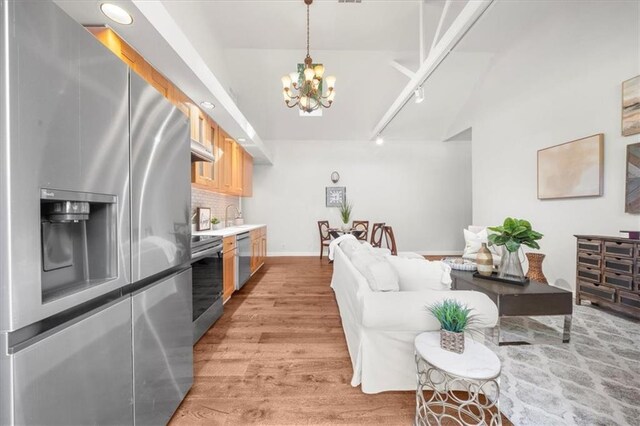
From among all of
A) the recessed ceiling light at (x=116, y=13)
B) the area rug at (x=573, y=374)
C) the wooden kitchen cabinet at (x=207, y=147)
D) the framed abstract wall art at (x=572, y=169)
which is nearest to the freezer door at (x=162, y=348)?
the recessed ceiling light at (x=116, y=13)

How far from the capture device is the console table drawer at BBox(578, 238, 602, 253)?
268 cm

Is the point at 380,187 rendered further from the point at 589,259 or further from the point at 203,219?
the point at 203,219

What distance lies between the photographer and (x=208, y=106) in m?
2.78

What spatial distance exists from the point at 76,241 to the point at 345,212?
510cm

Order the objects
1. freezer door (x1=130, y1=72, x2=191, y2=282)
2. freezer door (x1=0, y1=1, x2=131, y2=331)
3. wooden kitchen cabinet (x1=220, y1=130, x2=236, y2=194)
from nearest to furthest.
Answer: freezer door (x1=0, y1=1, x2=131, y2=331), freezer door (x1=130, y1=72, x2=191, y2=282), wooden kitchen cabinet (x1=220, y1=130, x2=236, y2=194)

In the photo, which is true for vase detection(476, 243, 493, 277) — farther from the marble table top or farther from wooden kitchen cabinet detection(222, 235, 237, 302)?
wooden kitchen cabinet detection(222, 235, 237, 302)

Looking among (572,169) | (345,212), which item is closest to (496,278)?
(572,169)

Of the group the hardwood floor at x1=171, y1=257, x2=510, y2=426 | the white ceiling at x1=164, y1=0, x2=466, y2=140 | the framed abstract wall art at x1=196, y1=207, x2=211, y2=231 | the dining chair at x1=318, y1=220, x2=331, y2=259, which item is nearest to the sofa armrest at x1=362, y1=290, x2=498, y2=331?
the hardwood floor at x1=171, y1=257, x2=510, y2=426

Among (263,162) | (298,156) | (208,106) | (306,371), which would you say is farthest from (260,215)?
(306,371)

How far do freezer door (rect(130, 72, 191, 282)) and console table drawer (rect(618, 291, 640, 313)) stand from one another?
420 cm

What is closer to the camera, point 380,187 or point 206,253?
point 206,253

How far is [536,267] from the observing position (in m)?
3.43

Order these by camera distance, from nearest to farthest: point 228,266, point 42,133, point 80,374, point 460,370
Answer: point 42,133 < point 80,374 < point 460,370 < point 228,266

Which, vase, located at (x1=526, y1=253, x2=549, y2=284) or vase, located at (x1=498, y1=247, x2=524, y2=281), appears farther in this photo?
vase, located at (x1=526, y1=253, x2=549, y2=284)
